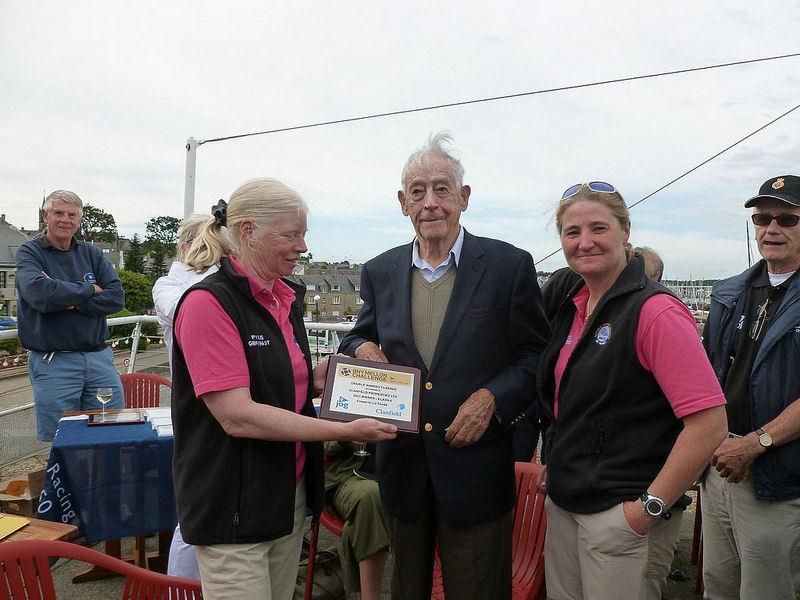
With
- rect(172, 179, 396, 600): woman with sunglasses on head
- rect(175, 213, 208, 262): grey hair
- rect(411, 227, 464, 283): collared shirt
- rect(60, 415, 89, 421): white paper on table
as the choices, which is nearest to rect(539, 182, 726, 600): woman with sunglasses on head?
rect(411, 227, 464, 283): collared shirt

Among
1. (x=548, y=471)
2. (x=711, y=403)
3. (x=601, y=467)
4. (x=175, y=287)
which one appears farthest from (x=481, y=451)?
(x=175, y=287)

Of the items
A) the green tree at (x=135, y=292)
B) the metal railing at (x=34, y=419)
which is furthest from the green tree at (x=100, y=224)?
the metal railing at (x=34, y=419)

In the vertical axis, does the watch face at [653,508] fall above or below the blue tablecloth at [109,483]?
above

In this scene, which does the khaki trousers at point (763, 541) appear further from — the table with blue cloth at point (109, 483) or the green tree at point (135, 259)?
the green tree at point (135, 259)

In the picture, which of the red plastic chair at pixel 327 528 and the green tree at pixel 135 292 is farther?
the green tree at pixel 135 292

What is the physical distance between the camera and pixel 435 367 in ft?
6.99

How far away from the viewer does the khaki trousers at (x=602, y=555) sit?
179cm

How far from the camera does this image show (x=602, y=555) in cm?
183

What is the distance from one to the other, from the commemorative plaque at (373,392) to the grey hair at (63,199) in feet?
10.6

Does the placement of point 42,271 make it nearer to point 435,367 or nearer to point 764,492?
point 435,367

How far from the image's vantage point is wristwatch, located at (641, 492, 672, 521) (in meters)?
1.70

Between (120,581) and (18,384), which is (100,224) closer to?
(18,384)

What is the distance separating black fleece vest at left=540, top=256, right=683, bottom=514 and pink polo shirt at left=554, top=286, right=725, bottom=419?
0.12ft

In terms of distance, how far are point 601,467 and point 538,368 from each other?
439mm
